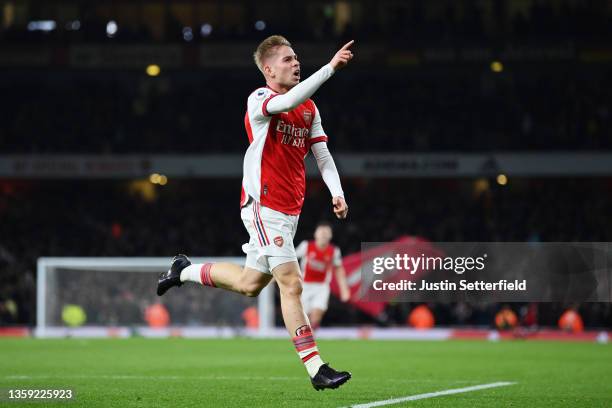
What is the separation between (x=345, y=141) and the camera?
3234 centimetres

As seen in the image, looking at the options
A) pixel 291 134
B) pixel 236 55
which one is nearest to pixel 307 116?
pixel 291 134

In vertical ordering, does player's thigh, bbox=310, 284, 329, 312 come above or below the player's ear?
below

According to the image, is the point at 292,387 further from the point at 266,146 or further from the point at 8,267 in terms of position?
the point at 8,267

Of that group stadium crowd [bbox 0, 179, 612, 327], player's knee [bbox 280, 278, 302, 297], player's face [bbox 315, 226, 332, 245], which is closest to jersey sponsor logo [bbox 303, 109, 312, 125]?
player's knee [bbox 280, 278, 302, 297]

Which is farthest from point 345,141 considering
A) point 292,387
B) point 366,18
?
point 292,387

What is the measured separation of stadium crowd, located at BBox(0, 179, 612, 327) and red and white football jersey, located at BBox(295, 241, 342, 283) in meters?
9.35

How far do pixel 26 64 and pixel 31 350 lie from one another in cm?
1897

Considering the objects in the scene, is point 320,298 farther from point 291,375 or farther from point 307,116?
point 307,116

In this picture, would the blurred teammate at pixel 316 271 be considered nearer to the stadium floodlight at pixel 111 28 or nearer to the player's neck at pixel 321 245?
the player's neck at pixel 321 245

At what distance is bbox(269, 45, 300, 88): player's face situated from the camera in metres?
7.05

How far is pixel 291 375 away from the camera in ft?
34.6

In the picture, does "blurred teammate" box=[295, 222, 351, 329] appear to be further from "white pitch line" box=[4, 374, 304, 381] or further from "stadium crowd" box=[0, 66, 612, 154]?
"stadium crowd" box=[0, 66, 612, 154]

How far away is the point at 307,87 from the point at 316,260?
9.96 metres

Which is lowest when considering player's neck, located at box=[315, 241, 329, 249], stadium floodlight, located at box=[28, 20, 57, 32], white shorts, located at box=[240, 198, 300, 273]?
player's neck, located at box=[315, 241, 329, 249]
